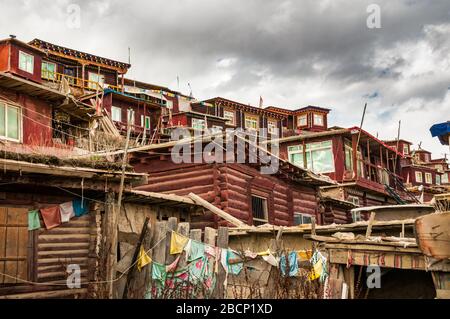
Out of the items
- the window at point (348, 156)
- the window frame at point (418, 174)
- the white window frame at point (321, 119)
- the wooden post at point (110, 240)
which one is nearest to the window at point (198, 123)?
the white window frame at point (321, 119)

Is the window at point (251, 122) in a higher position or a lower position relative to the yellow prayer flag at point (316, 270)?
higher

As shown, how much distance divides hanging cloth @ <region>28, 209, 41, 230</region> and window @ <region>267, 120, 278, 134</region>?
153 feet

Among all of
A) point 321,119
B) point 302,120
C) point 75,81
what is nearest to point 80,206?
point 75,81

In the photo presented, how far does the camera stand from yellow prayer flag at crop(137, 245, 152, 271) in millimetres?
10422

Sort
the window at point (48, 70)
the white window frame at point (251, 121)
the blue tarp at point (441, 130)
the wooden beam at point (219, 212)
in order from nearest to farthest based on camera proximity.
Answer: the wooden beam at point (219, 212) → the blue tarp at point (441, 130) → the window at point (48, 70) → the white window frame at point (251, 121)

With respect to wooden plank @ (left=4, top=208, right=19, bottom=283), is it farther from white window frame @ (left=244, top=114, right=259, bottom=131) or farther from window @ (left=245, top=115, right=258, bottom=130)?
window @ (left=245, top=115, right=258, bottom=130)

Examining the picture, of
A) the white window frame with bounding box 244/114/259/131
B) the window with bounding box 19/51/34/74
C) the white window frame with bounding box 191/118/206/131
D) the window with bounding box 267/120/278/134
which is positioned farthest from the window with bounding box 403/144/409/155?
the window with bounding box 19/51/34/74

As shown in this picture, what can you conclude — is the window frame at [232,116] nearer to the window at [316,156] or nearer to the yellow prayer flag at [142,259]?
the window at [316,156]

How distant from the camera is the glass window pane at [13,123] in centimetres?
2217

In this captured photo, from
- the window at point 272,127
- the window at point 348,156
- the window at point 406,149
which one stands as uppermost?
the window at point 272,127

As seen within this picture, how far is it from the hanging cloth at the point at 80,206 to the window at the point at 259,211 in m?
8.59

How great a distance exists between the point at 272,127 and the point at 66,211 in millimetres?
47209
